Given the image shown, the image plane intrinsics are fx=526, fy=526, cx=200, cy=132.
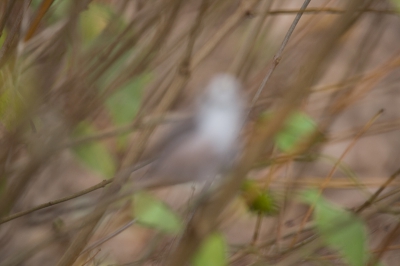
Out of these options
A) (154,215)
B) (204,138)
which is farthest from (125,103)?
(204,138)

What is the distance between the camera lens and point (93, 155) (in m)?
0.60

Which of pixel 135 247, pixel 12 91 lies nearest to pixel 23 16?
pixel 12 91

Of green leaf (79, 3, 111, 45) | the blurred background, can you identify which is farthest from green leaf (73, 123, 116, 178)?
green leaf (79, 3, 111, 45)

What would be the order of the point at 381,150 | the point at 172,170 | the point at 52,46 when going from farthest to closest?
the point at 381,150 → the point at 172,170 → the point at 52,46

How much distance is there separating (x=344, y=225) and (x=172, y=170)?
0.50 meters

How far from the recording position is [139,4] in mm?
722

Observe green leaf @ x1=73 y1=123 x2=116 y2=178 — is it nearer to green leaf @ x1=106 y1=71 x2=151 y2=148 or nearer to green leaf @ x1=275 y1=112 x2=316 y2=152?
green leaf @ x1=106 y1=71 x2=151 y2=148

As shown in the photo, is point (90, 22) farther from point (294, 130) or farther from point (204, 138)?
point (204, 138)

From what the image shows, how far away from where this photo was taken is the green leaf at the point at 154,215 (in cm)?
57

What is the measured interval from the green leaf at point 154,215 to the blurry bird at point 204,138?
30cm

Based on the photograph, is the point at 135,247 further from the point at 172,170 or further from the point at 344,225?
the point at 344,225

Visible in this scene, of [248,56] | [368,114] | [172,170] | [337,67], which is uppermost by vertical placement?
[337,67]

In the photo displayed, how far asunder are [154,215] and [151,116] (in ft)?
0.42

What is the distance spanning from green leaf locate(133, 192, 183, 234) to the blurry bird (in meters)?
0.30
